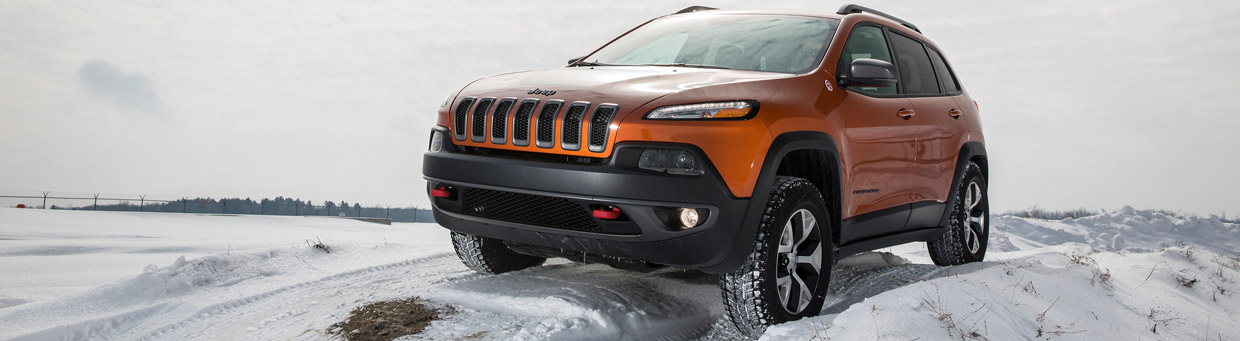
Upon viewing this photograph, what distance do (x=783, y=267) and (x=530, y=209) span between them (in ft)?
4.10

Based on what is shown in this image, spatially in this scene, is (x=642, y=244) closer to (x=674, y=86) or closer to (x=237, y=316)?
(x=674, y=86)

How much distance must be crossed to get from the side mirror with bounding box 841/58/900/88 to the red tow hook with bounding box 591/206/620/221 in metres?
1.55

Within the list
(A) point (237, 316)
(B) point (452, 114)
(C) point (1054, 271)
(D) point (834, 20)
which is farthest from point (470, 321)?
(C) point (1054, 271)

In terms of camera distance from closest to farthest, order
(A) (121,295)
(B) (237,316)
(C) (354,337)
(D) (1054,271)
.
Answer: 1. (C) (354,337)
2. (B) (237,316)
3. (A) (121,295)
4. (D) (1054,271)

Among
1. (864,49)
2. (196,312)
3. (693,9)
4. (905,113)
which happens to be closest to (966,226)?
(905,113)

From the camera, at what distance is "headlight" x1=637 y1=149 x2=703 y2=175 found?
135 inches

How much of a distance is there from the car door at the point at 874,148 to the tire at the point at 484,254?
6.68 ft

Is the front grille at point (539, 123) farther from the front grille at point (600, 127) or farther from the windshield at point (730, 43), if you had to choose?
the windshield at point (730, 43)

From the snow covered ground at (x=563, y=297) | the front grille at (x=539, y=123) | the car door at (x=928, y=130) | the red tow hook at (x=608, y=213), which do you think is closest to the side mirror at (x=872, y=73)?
the snow covered ground at (x=563, y=297)

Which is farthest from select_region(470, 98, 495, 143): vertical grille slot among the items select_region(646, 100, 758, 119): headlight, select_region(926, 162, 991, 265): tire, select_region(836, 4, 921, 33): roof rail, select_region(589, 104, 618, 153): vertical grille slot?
select_region(926, 162, 991, 265): tire

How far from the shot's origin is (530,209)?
369 cm

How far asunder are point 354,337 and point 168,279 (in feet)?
7.01

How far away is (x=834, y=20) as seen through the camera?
4934mm

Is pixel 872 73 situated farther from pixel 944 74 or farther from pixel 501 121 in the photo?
pixel 944 74
